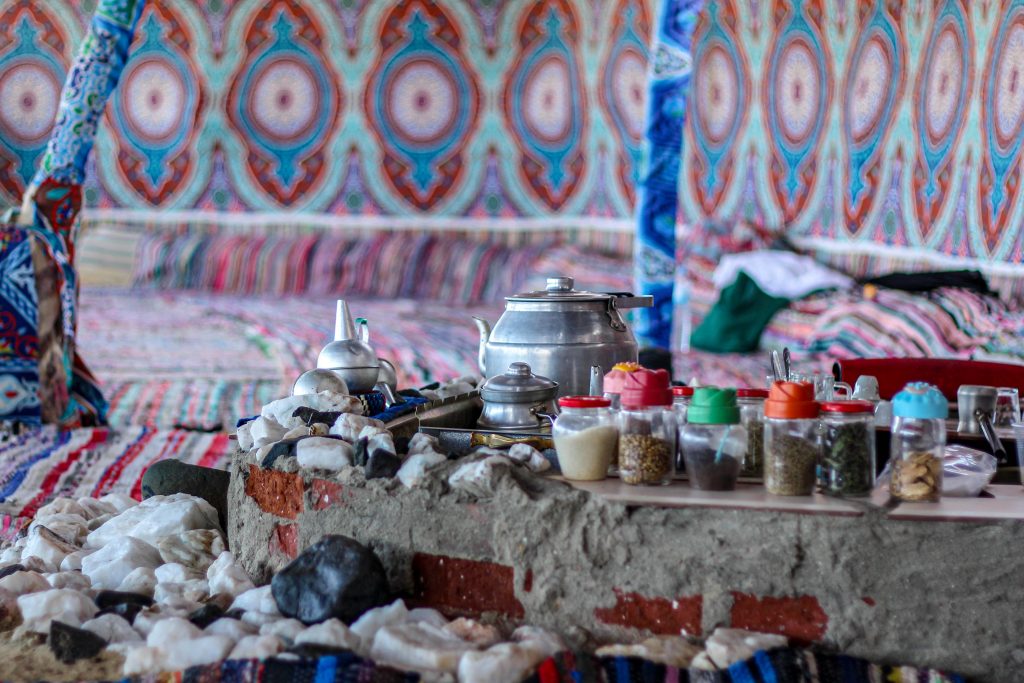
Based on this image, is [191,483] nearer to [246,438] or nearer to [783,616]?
[246,438]

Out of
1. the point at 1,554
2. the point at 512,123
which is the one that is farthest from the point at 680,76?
the point at 512,123

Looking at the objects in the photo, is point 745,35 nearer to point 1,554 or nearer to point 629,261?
point 629,261

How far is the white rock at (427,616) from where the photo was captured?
1900 mm

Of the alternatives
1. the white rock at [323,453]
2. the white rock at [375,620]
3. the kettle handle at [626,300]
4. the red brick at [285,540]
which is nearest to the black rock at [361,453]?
the white rock at [323,453]

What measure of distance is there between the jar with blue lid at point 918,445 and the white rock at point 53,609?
4.44 ft

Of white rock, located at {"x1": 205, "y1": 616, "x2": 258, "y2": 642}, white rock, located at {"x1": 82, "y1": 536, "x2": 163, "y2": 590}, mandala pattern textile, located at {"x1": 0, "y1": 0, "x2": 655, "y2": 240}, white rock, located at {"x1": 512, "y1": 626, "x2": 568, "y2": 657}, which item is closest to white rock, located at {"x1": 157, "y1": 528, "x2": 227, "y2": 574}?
white rock, located at {"x1": 82, "y1": 536, "x2": 163, "y2": 590}

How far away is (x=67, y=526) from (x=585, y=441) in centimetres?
126

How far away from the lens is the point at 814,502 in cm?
184

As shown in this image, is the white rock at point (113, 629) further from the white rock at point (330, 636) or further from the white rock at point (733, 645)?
the white rock at point (733, 645)

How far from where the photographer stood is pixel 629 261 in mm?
7652

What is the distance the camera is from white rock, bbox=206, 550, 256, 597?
6.86ft

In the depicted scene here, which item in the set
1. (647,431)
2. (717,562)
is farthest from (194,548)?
(717,562)

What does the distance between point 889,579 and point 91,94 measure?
133 inches

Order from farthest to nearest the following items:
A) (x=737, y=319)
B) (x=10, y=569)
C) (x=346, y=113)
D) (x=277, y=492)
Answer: (x=346, y=113), (x=737, y=319), (x=10, y=569), (x=277, y=492)
